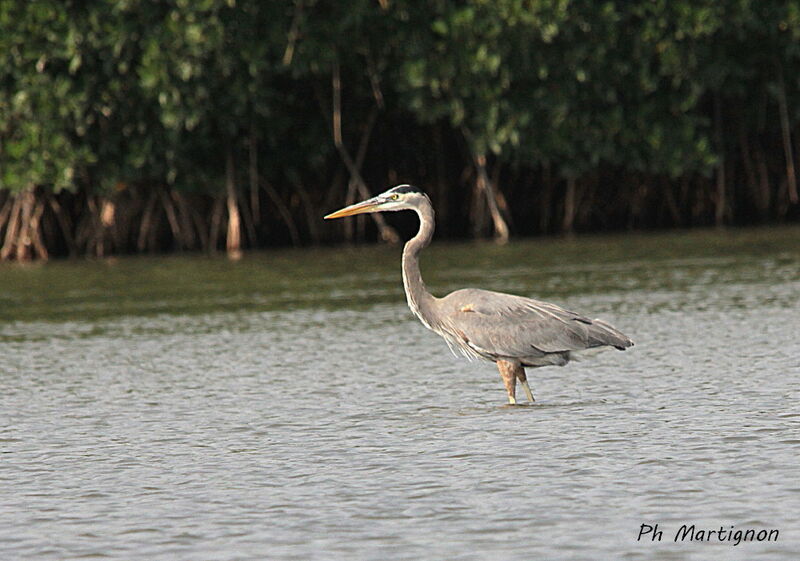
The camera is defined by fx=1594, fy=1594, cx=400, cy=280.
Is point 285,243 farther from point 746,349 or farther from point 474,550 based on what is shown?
point 474,550

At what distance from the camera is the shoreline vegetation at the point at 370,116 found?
959 inches

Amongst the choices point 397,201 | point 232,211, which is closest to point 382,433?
point 397,201

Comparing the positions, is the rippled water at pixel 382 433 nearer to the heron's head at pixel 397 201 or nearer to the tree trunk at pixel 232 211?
the heron's head at pixel 397 201

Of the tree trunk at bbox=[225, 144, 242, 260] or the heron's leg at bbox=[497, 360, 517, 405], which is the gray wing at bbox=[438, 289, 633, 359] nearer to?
the heron's leg at bbox=[497, 360, 517, 405]

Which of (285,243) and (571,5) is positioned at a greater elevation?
(571,5)

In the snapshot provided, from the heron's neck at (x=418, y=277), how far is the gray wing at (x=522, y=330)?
227mm

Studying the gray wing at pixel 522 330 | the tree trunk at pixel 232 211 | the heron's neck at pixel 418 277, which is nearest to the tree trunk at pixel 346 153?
the tree trunk at pixel 232 211

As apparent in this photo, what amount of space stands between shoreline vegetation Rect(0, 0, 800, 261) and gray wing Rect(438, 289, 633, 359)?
49.5ft

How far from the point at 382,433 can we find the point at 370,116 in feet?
65.2

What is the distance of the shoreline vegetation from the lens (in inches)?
959

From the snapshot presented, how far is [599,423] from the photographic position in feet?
27.3

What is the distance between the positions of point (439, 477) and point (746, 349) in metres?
4.66

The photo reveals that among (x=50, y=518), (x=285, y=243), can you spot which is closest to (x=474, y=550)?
(x=50, y=518)

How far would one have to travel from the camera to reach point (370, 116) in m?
27.8
